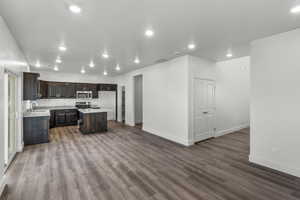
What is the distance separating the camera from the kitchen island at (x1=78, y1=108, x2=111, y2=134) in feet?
18.6

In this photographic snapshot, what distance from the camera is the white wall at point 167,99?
4433 mm

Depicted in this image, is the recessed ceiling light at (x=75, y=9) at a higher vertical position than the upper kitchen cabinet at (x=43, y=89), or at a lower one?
higher

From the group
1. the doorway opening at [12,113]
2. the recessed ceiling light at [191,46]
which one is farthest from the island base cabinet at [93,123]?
the recessed ceiling light at [191,46]

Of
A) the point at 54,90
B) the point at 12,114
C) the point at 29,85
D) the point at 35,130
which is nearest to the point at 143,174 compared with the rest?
the point at 12,114

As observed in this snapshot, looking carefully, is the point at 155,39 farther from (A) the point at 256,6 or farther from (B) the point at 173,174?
(B) the point at 173,174

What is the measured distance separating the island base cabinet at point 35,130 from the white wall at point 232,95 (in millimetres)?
5887

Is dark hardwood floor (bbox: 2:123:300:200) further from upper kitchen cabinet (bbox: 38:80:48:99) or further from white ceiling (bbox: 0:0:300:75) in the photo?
upper kitchen cabinet (bbox: 38:80:48:99)

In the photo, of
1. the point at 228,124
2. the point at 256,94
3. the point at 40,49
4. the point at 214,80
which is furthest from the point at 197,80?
the point at 40,49

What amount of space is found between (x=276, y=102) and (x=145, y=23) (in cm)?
300

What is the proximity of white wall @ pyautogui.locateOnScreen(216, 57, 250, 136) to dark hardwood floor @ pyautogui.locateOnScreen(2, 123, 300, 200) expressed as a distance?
1.37 m

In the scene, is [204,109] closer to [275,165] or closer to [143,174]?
[275,165]

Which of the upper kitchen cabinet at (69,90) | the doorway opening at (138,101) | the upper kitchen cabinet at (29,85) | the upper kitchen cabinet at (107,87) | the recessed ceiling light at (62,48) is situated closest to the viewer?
the recessed ceiling light at (62,48)

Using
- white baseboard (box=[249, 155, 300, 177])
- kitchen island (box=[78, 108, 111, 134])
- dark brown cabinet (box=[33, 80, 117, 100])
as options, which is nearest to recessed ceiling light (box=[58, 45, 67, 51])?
kitchen island (box=[78, 108, 111, 134])

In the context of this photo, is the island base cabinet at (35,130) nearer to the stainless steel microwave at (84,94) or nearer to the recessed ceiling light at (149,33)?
the stainless steel microwave at (84,94)
